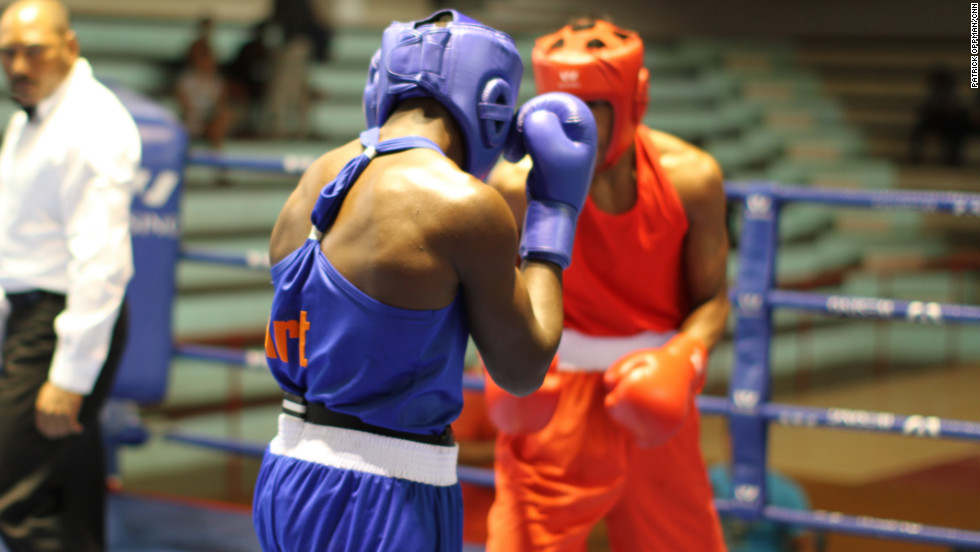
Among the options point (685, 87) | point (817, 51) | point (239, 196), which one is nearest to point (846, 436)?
point (239, 196)

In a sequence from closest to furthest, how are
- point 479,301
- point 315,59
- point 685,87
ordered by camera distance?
point 479,301
point 315,59
point 685,87

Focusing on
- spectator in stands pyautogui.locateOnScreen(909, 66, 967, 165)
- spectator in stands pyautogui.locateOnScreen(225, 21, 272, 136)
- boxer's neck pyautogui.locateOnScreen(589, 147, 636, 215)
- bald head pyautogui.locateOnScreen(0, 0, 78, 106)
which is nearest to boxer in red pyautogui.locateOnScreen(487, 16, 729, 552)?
boxer's neck pyautogui.locateOnScreen(589, 147, 636, 215)

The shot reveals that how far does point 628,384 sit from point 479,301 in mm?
612

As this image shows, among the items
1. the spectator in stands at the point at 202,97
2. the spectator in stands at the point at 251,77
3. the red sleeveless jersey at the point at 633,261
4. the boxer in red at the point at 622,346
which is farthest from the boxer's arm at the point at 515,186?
the spectator in stands at the point at 251,77

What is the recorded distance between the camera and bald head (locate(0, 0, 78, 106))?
8.67 feet

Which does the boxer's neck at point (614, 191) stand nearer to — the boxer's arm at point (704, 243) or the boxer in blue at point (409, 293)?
the boxer's arm at point (704, 243)

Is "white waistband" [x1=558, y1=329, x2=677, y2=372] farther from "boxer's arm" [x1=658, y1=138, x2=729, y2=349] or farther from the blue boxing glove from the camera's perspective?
the blue boxing glove

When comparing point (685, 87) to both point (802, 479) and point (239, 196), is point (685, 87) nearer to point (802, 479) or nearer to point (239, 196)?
point (239, 196)

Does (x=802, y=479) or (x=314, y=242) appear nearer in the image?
(x=314, y=242)

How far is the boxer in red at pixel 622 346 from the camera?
86.7 inches

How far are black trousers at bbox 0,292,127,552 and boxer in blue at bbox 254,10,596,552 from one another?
110 cm

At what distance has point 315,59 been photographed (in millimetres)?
8781

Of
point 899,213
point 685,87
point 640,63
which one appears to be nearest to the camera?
point 640,63

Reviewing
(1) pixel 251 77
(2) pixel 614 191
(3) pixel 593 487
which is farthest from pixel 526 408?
(1) pixel 251 77
